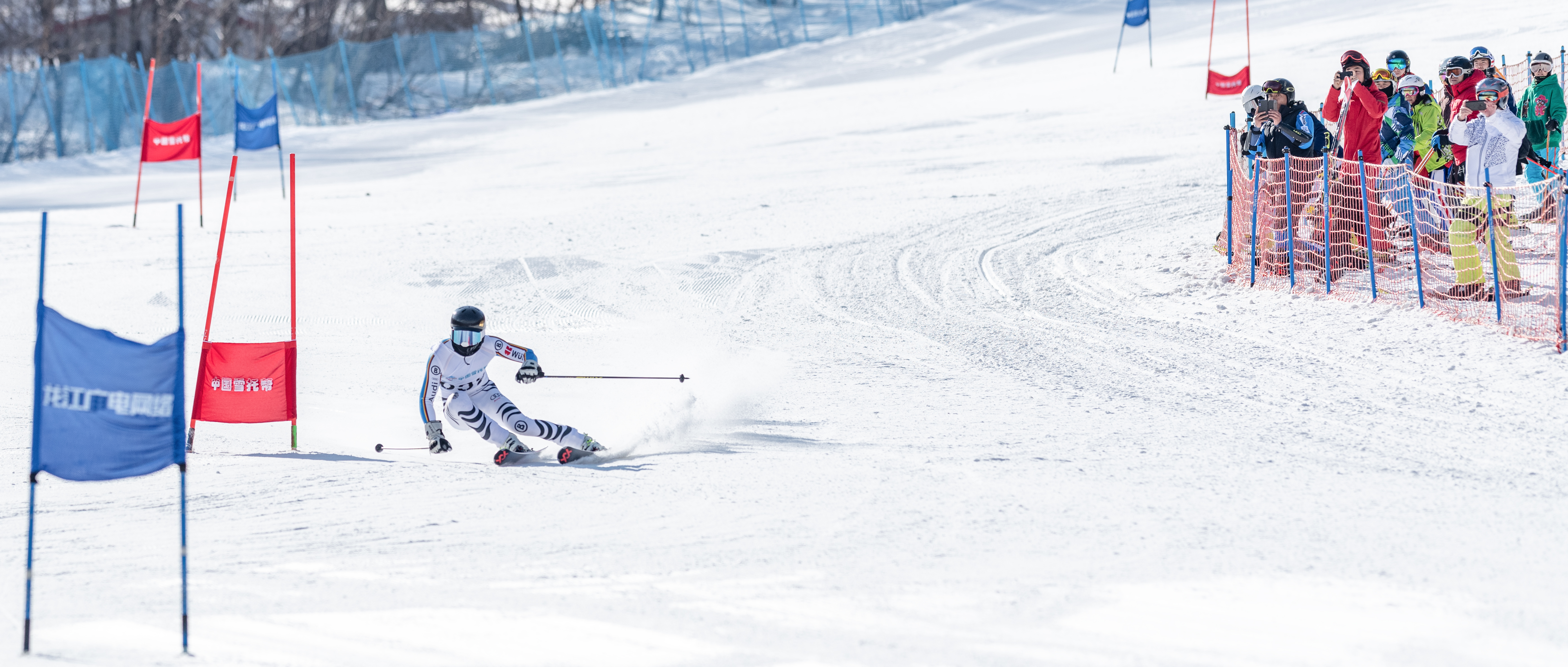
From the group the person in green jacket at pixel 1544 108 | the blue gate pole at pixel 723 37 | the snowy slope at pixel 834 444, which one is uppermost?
the blue gate pole at pixel 723 37

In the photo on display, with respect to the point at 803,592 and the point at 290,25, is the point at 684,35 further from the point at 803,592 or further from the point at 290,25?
the point at 803,592

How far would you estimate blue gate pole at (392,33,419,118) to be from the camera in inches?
1335

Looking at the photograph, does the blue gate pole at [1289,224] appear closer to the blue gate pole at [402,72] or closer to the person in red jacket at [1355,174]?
the person in red jacket at [1355,174]

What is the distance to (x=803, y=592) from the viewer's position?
20.5 feet

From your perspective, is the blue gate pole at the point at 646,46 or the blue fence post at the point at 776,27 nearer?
the blue gate pole at the point at 646,46

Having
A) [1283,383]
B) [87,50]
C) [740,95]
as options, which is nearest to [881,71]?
[740,95]

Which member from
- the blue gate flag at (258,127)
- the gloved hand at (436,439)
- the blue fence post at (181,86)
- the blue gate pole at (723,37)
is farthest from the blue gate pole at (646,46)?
the gloved hand at (436,439)

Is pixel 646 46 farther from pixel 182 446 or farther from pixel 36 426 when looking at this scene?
pixel 36 426

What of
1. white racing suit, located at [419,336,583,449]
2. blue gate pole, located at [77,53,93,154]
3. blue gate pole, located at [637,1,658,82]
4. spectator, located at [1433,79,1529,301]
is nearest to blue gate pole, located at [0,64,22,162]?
blue gate pole, located at [77,53,93,154]

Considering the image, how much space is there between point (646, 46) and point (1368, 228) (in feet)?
92.3

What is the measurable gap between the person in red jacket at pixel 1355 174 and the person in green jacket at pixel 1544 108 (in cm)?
Answer: 134

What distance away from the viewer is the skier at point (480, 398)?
9.38 m

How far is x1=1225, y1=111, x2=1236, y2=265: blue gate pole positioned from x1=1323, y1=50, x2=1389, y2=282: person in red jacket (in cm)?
122

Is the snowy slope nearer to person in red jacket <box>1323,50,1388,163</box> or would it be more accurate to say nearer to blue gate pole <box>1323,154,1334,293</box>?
blue gate pole <box>1323,154,1334,293</box>
